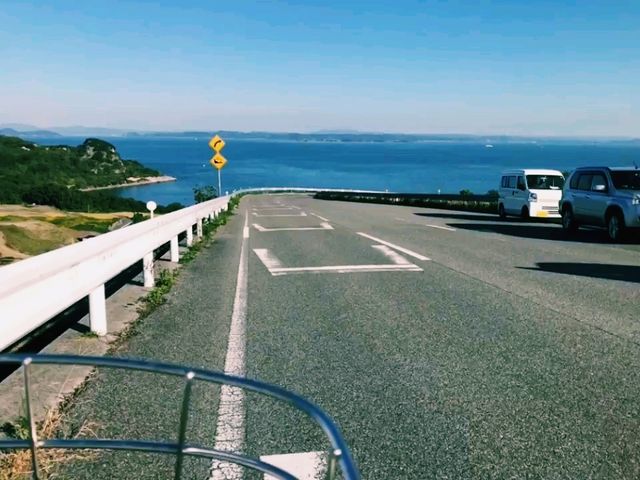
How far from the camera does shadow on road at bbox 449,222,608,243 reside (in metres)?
16.2

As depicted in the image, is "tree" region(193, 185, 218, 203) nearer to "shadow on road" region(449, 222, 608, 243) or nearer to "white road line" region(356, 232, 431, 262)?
"shadow on road" region(449, 222, 608, 243)

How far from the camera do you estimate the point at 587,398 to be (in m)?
4.36

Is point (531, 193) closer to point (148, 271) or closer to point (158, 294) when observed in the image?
point (148, 271)

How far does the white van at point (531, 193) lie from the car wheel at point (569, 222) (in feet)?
12.6

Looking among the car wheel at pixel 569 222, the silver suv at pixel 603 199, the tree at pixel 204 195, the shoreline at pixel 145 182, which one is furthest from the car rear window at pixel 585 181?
the shoreline at pixel 145 182

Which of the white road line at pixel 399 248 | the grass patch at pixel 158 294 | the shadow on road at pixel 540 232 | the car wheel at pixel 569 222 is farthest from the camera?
the car wheel at pixel 569 222

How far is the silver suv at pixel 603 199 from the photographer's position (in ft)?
49.2

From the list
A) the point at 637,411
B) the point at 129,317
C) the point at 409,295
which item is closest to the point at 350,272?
the point at 409,295

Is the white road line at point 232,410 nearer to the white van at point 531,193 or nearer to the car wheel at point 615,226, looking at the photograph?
the car wheel at point 615,226

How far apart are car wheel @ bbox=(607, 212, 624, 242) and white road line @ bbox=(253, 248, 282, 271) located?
337 inches

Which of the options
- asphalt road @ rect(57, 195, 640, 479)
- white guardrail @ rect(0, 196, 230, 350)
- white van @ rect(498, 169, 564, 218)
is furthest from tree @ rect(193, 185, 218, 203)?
white guardrail @ rect(0, 196, 230, 350)

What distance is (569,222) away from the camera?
59.0 ft

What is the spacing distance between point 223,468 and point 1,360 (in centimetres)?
160

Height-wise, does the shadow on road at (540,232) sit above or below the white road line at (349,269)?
below
